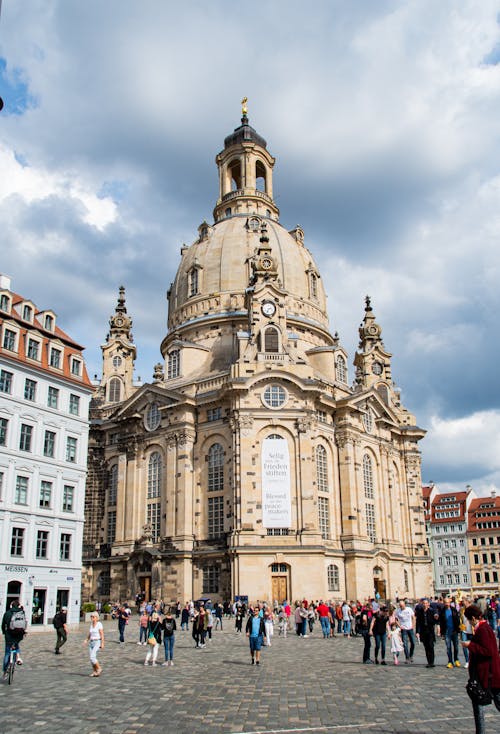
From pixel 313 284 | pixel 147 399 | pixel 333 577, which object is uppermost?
pixel 313 284

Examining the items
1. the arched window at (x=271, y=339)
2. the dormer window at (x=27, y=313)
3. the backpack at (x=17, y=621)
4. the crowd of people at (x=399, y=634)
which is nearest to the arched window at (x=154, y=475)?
the arched window at (x=271, y=339)

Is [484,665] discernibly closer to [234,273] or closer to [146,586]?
[146,586]

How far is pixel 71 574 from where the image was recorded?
43.5 meters

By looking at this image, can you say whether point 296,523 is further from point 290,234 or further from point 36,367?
point 290,234

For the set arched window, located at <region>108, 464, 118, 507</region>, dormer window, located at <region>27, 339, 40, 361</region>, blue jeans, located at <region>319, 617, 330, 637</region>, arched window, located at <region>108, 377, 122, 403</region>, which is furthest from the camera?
arched window, located at <region>108, 377, 122, 403</region>

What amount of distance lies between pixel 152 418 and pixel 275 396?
13.6m

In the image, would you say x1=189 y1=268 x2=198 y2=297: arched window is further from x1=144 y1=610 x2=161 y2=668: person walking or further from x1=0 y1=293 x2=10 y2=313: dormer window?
x1=144 y1=610 x2=161 y2=668: person walking

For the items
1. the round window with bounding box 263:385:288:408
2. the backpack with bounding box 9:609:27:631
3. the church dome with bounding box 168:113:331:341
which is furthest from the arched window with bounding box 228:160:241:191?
the backpack with bounding box 9:609:27:631

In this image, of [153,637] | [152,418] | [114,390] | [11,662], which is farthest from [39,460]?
[114,390]

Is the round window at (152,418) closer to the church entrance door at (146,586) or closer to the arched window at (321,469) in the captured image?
the church entrance door at (146,586)

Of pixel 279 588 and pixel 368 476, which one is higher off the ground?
pixel 368 476

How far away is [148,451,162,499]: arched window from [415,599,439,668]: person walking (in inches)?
1670

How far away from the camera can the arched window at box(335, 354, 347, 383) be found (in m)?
71.0

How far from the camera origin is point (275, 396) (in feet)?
191
